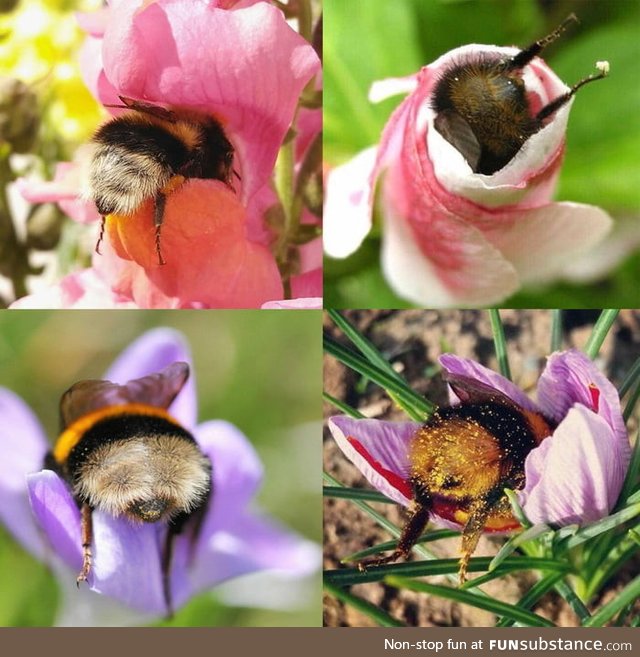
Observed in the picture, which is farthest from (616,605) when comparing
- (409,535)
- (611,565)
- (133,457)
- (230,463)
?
(133,457)

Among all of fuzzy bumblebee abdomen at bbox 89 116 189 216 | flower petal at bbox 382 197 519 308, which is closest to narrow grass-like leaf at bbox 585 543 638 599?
flower petal at bbox 382 197 519 308

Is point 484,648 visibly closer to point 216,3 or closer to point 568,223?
point 568,223

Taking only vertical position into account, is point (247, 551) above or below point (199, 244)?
below

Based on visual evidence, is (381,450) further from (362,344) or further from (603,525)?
(603,525)

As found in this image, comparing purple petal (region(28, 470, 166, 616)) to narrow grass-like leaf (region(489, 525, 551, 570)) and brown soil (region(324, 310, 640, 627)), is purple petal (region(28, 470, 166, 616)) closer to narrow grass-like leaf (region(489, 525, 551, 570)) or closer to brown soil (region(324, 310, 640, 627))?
brown soil (region(324, 310, 640, 627))

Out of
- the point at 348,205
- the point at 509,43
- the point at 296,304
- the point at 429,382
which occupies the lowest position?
the point at 429,382

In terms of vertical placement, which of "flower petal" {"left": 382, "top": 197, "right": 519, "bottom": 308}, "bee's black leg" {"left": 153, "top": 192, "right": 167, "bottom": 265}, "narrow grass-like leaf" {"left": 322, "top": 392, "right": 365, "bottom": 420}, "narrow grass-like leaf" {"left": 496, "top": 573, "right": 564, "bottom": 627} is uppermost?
"bee's black leg" {"left": 153, "top": 192, "right": 167, "bottom": 265}
